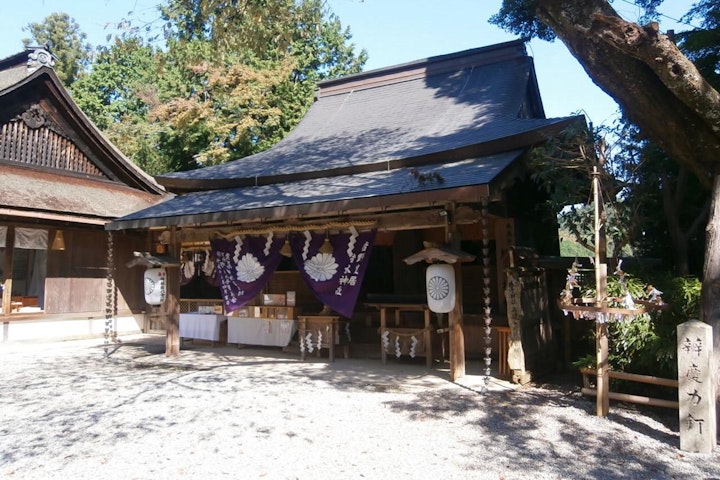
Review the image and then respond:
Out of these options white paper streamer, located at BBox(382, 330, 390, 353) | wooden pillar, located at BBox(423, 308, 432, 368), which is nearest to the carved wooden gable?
white paper streamer, located at BBox(382, 330, 390, 353)

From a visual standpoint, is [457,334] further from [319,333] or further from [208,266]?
[208,266]

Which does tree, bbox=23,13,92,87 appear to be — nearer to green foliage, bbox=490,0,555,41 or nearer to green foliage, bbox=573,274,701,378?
green foliage, bbox=490,0,555,41

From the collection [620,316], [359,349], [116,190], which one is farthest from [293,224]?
[116,190]

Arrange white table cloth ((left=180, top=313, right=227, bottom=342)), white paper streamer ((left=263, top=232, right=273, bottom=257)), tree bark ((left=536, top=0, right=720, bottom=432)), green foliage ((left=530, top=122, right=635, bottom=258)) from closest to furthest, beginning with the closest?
tree bark ((left=536, top=0, right=720, bottom=432)) < green foliage ((left=530, top=122, right=635, bottom=258)) < white paper streamer ((left=263, top=232, right=273, bottom=257)) < white table cloth ((left=180, top=313, right=227, bottom=342))

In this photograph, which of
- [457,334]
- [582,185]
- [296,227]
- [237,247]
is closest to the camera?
[582,185]

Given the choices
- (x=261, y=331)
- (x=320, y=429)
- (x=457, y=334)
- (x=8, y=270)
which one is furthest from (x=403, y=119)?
(x=8, y=270)

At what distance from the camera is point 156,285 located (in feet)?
29.2

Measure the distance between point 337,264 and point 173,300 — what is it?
344cm

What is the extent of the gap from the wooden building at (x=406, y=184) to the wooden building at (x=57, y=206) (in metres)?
2.29

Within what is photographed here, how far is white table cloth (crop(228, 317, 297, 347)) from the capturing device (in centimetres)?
956

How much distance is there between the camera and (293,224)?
26.6 feet

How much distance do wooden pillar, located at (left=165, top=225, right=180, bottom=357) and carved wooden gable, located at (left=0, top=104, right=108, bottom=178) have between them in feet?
17.5

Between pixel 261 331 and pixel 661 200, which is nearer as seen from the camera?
pixel 661 200

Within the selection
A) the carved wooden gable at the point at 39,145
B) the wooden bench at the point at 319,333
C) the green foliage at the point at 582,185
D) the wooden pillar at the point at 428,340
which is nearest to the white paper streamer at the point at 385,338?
the wooden pillar at the point at 428,340
